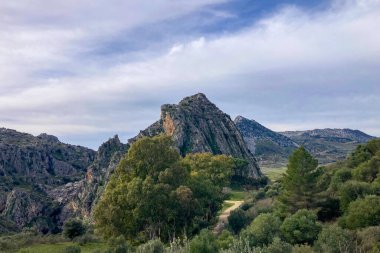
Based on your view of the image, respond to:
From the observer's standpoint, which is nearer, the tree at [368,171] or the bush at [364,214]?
the bush at [364,214]

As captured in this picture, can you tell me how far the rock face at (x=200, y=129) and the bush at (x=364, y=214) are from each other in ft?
197

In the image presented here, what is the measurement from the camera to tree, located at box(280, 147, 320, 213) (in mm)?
47281

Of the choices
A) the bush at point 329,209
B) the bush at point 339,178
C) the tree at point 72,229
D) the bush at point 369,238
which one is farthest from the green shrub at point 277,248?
the tree at point 72,229

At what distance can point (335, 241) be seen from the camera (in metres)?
32.5

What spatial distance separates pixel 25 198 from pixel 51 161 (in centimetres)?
5972

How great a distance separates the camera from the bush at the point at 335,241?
105 feet

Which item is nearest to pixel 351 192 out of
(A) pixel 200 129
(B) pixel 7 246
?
(B) pixel 7 246

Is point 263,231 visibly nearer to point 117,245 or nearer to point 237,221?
point 237,221

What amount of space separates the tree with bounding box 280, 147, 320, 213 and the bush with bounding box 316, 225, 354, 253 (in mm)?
12694

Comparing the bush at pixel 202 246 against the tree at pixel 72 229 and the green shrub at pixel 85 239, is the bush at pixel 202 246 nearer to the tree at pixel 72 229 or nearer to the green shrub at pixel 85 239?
the green shrub at pixel 85 239

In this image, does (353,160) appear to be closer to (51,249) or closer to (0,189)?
(51,249)

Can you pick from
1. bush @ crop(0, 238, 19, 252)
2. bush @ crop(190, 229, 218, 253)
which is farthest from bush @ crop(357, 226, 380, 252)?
bush @ crop(0, 238, 19, 252)

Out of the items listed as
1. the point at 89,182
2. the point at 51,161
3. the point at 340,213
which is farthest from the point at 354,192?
the point at 51,161

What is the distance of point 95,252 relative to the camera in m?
33.0
